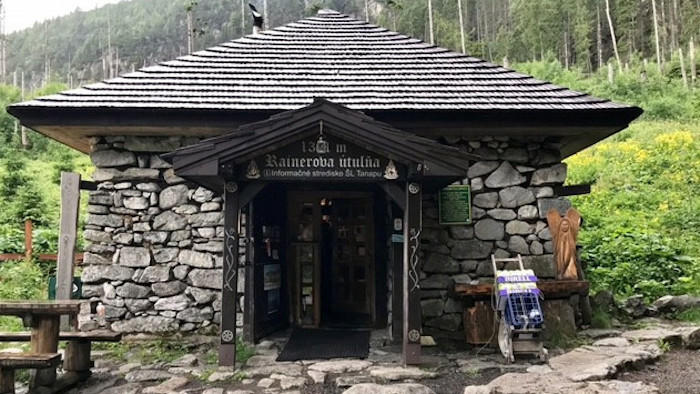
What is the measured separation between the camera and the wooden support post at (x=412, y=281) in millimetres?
4969

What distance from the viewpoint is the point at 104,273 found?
244 inches

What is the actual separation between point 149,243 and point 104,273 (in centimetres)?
67

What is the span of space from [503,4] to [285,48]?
1999 inches

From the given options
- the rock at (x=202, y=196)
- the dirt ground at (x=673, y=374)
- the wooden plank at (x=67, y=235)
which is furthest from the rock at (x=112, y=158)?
the dirt ground at (x=673, y=374)

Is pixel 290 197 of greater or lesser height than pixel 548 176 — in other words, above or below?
below

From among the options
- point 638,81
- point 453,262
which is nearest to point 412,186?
point 453,262

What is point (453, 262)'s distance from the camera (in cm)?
631

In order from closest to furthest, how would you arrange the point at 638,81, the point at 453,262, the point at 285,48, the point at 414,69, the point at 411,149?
1. the point at 411,149
2. the point at 453,262
3. the point at 414,69
4. the point at 285,48
5. the point at 638,81

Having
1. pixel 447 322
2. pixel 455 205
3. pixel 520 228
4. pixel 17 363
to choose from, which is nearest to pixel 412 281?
pixel 447 322

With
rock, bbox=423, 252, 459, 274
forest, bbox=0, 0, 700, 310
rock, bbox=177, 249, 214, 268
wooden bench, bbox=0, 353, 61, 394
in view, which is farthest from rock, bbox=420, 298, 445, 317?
wooden bench, bbox=0, 353, 61, 394

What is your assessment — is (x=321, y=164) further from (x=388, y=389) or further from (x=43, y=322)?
(x=43, y=322)

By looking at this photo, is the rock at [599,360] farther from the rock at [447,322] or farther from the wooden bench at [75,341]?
the wooden bench at [75,341]

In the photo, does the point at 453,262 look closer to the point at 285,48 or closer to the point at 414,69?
the point at 414,69

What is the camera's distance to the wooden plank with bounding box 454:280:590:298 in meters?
5.72
